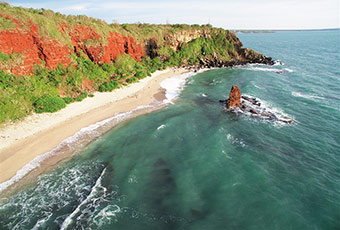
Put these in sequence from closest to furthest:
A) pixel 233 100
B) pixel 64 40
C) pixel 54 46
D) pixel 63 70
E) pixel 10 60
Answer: pixel 10 60
pixel 233 100
pixel 54 46
pixel 63 70
pixel 64 40

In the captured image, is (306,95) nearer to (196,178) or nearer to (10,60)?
(196,178)

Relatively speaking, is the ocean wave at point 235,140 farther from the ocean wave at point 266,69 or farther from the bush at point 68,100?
the ocean wave at point 266,69

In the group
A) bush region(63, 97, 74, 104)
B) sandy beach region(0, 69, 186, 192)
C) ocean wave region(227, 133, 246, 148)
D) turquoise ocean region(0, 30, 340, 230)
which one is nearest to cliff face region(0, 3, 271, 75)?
bush region(63, 97, 74, 104)

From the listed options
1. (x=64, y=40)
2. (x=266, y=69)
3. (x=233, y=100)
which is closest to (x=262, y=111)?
(x=233, y=100)

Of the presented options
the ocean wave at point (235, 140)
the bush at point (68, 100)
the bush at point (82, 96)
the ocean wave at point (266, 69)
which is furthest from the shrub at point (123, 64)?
the ocean wave at point (266, 69)

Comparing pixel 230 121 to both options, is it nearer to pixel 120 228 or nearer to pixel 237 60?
pixel 120 228

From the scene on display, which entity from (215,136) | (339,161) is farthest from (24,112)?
(339,161)

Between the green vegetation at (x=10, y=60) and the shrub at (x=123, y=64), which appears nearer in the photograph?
the green vegetation at (x=10, y=60)
